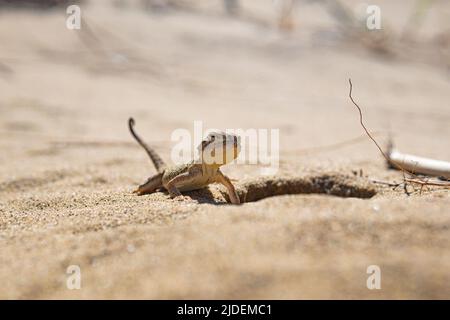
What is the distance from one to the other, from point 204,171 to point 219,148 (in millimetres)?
249

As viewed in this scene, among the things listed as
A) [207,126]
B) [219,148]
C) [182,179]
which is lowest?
[182,179]

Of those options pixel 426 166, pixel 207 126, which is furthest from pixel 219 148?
pixel 207 126

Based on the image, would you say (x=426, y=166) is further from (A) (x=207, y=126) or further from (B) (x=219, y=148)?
(A) (x=207, y=126)

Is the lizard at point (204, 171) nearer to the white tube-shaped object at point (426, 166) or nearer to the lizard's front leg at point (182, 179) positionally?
the lizard's front leg at point (182, 179)

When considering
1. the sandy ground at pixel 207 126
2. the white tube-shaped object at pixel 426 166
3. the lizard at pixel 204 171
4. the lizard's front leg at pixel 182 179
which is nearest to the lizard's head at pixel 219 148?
the lizard at pixel 204 171

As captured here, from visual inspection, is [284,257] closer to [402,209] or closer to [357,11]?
[402,209]

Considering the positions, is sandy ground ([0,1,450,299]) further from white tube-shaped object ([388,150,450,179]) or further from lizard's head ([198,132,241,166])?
lizard's head ([198,132,241,166])

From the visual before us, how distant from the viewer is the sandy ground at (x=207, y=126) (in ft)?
6.33

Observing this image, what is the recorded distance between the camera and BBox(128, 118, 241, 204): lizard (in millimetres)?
2889

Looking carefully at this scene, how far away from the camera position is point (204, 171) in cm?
307

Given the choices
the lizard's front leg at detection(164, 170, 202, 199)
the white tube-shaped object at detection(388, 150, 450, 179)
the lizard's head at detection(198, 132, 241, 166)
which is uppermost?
the lizard's head at detection(198, 132, 241, 166)

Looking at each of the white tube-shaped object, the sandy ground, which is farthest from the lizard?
the white tube-shaped object

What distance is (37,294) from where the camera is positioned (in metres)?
1.95

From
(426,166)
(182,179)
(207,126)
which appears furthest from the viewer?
(207,126)
